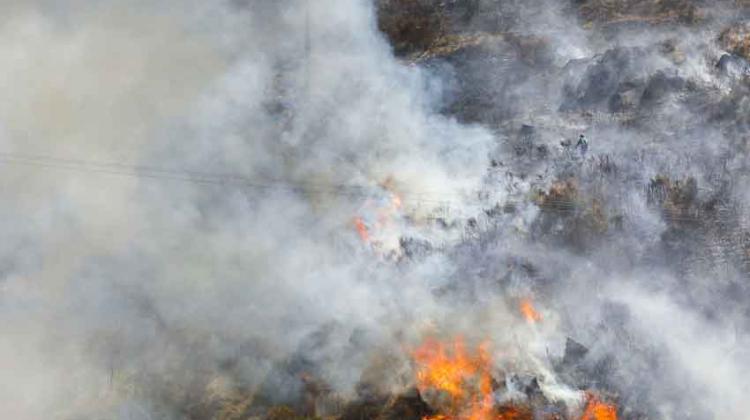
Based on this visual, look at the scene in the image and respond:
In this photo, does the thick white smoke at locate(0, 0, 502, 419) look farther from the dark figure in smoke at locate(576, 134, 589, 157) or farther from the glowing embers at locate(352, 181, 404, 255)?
the dark figure in smoke at locate(576, 134, 589, 157)

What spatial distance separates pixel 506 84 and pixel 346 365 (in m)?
16.6

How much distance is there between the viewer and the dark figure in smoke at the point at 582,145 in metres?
32.2

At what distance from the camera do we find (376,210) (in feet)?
104

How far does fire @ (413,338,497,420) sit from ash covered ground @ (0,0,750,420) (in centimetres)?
8

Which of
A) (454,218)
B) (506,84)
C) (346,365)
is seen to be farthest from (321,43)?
(346,365)

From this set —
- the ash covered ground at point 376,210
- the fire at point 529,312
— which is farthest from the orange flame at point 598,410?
the fire at point 529,312

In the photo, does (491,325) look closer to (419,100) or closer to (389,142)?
(389,142)

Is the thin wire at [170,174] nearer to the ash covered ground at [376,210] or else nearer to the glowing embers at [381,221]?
the ash covered ground at [376,210]

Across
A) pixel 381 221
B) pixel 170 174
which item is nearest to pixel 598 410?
pixel 381 221

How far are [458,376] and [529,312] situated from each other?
3765 mm

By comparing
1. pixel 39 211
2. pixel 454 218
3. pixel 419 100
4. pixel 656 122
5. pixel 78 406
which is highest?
pixel 656 122

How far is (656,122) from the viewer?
32.0 m

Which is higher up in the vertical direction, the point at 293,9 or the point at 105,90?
the point at 293,9

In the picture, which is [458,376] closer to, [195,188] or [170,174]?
[195,188]
